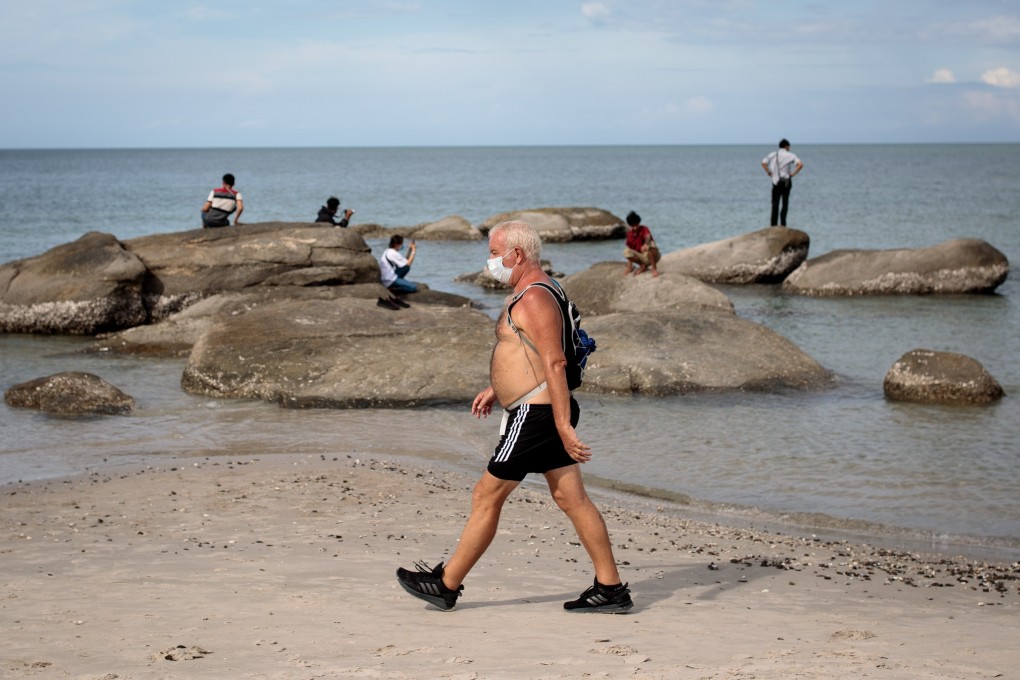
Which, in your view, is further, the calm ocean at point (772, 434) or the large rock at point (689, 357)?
the large rock at point (689, 357)

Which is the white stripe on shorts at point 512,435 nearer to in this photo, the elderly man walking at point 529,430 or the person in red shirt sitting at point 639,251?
the elderly man walking at point 529,430

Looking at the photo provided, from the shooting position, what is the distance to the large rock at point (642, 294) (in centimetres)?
1853

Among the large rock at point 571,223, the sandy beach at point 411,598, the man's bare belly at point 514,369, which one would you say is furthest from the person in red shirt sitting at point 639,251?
the large rock at point 571,223

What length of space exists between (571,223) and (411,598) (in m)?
34.7

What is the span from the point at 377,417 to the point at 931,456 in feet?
17.8

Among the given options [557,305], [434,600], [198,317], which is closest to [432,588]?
[434,600]

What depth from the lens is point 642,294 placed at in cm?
1867

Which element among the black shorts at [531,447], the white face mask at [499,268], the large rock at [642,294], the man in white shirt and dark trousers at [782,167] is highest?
the man in white shirt and dark trousers at [782,167]

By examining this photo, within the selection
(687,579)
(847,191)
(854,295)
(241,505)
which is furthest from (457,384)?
(847,191)

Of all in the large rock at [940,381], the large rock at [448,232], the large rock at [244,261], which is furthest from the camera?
the large rock at [448,232]

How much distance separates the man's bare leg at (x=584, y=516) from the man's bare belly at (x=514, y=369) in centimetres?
Answer: 38

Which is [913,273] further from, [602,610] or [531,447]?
[531,447]

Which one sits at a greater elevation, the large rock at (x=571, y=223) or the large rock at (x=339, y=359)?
the large rock at (x=571, y=223)

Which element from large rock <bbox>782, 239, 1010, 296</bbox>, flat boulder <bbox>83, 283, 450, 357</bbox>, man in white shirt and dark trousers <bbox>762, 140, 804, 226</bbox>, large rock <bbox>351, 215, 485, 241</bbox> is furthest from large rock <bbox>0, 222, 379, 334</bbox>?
large rock <bbox>351, 215, 485, 241</bbox>
